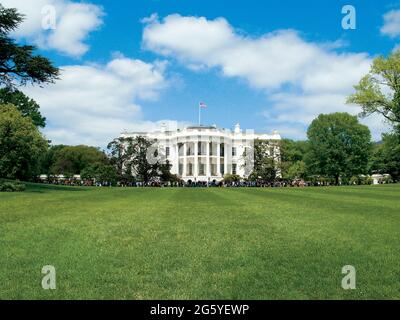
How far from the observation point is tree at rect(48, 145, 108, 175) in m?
110

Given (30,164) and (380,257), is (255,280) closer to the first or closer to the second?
(380,257)

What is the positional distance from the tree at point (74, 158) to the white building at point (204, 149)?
900 cm

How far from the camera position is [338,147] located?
88500 millimetres

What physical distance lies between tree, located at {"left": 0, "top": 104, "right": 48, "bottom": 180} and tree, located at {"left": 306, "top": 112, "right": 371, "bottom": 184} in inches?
2234

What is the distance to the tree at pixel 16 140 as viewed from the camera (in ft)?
148

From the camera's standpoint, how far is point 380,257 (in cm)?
907

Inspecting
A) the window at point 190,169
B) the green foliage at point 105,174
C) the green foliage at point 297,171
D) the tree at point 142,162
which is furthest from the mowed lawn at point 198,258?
the window at point 190,169

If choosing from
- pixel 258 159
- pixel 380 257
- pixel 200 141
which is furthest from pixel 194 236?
pixel 200 141

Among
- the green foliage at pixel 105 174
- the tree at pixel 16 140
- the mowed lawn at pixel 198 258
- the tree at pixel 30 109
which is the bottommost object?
the mowed lawn at pixel 198 258

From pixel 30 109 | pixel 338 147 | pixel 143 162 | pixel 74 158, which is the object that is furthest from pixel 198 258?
pixel 74 158

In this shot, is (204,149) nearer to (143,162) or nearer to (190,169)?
(190,169)

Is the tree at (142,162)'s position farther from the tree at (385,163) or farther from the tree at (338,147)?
the tree at (385,163)

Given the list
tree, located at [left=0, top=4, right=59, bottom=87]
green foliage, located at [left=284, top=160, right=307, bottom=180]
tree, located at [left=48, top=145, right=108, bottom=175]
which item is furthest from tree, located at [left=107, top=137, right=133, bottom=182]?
tree, located at [left=0, top=4, right=59, bottom=87]
